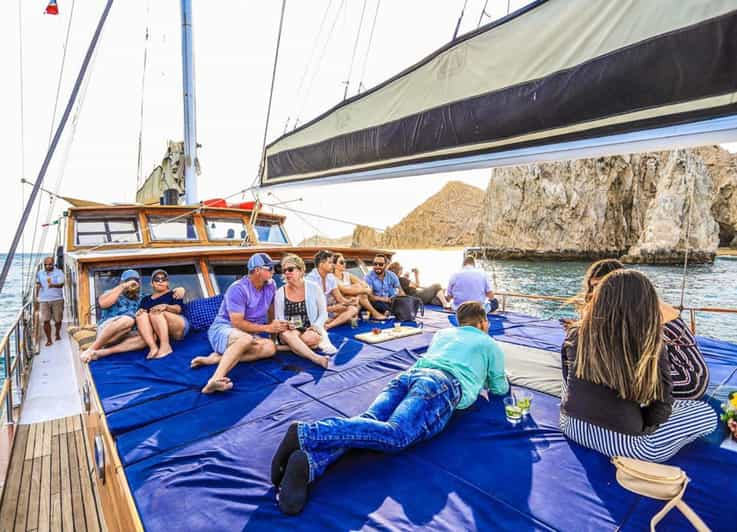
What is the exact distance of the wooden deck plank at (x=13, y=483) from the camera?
2.59 m

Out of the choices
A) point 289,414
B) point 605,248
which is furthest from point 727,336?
point 605,248

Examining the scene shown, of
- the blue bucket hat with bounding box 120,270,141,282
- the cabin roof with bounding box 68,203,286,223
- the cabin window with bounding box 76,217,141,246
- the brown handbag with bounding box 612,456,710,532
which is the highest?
the cabin roof with bounding box 68,203,286,223

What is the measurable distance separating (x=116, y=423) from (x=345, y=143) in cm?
226

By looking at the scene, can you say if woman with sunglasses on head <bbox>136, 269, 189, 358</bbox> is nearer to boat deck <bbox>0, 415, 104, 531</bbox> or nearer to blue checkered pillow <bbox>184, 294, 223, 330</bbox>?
blue checkered pillow <bbox>184, 294, 223, 330</bbox>

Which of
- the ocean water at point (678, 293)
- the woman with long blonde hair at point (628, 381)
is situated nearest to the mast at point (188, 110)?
the woman with long blonde hair at point (628, 381)

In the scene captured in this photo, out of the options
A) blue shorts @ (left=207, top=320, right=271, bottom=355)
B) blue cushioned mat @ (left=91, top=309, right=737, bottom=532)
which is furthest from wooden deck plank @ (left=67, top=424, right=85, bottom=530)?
blue shorts @ (left=207, top=320, right=271, bottom=355)

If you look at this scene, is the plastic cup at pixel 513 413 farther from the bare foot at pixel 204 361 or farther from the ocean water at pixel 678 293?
the ocean water at pixel 678 293

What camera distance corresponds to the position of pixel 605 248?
5200cm

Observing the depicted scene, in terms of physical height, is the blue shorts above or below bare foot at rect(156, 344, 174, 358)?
above

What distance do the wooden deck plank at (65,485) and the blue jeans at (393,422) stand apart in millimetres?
2115

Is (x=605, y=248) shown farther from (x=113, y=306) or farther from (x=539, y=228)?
(x=113, y=306)

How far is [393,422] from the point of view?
6.64 ft

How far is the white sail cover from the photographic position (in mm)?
866

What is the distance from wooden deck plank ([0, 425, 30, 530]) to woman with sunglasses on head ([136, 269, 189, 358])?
1.28 metres
